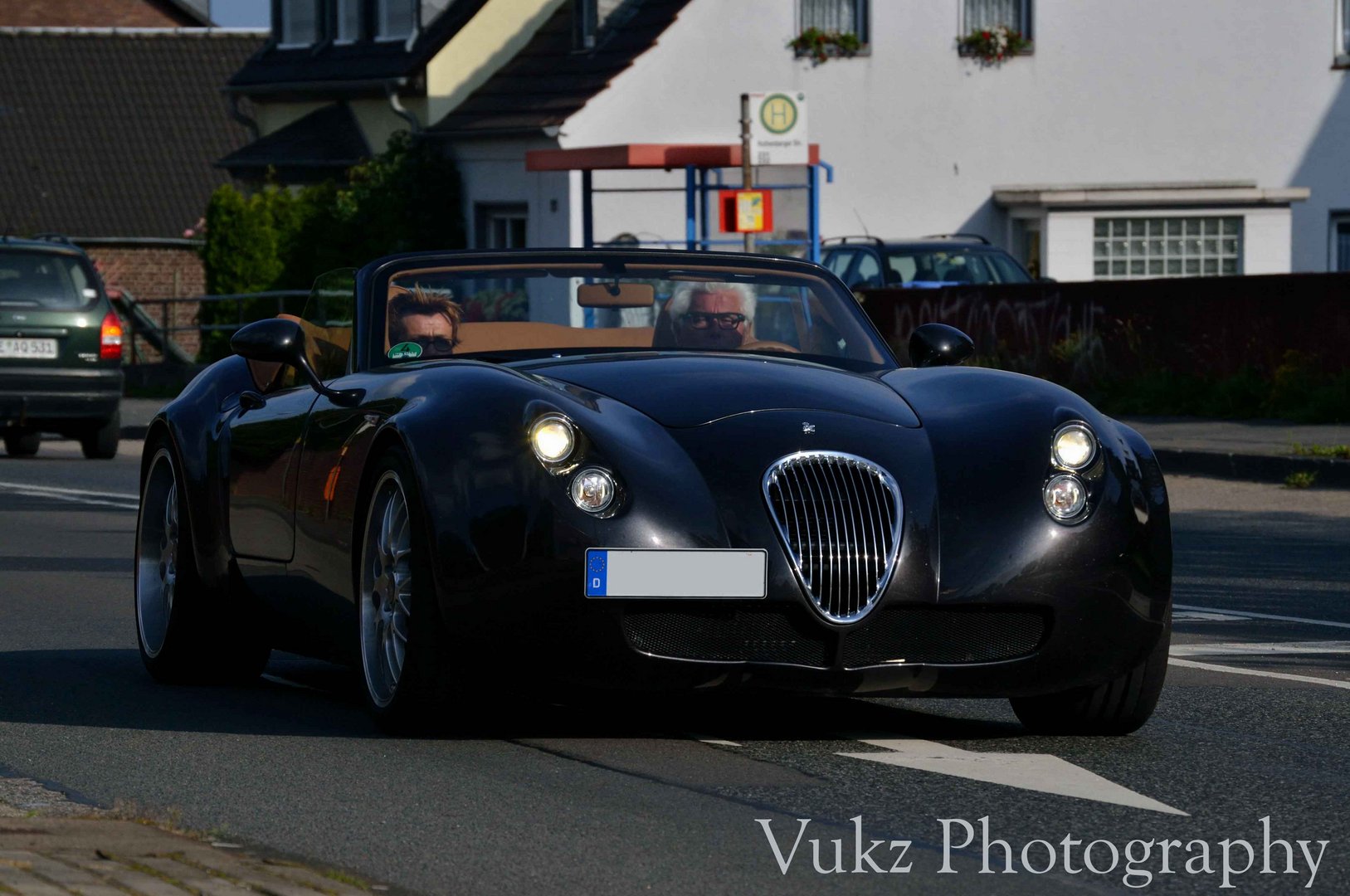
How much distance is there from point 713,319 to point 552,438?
150 cm

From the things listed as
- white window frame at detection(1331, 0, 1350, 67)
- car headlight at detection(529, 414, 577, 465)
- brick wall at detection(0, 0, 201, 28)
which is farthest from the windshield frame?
brick wall at detection(0, 0, 201, 28)

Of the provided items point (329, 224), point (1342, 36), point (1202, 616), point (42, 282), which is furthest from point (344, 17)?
point (1202, 616)

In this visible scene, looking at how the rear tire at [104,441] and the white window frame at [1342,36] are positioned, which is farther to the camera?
the white window frame at [1342,36]

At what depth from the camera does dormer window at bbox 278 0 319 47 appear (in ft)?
150

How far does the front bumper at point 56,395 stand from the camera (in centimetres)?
2205

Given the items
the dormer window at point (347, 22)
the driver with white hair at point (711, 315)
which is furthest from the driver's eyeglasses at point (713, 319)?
the dormer window at point (347, 22)

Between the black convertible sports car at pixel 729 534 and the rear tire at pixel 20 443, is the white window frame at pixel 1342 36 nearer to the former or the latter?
the rear tire at pixel 20 443

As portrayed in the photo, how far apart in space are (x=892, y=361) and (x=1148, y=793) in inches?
83.2

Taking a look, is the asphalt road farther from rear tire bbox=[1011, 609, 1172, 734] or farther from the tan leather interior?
the tan leather interior

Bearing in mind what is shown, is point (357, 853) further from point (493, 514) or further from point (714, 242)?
point (714, 242)

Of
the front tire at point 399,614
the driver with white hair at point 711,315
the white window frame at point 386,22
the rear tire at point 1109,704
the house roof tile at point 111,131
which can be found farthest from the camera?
the house roof tile at point 111,131

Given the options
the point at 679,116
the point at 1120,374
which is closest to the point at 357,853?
the point at 1120,374

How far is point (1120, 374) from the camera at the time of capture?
79.8 feet

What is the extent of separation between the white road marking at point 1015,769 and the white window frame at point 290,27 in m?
40.1
